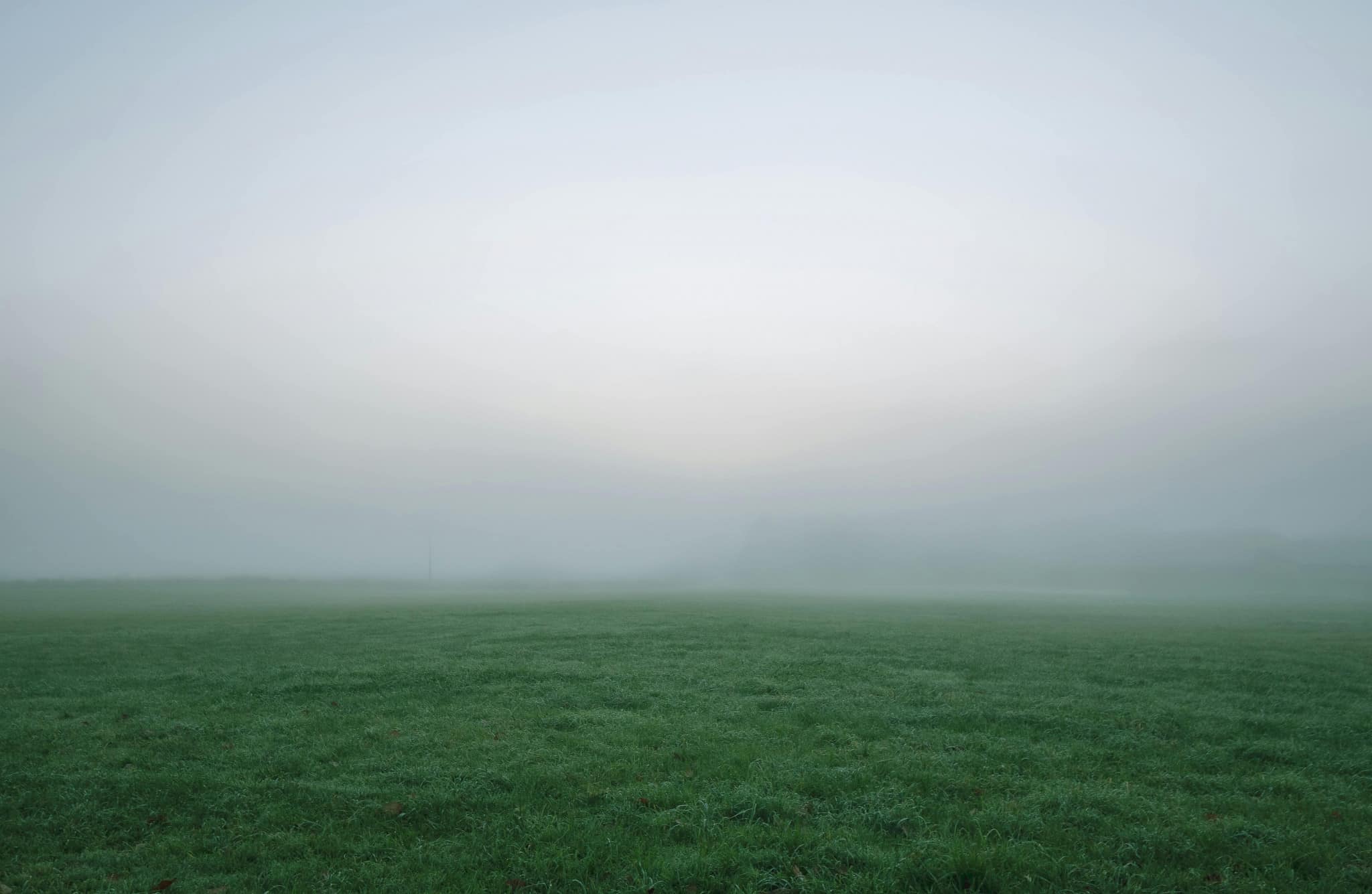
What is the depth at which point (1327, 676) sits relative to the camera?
19578 mm

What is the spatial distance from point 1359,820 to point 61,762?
19.2 metres

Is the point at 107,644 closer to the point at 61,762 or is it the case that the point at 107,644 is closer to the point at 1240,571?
the point at 61,762

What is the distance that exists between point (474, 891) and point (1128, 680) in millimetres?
17643

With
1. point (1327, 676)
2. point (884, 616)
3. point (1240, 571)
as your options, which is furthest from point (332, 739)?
point (1240, 571)

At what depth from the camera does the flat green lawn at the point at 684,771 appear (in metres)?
8.18

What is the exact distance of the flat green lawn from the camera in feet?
26.8

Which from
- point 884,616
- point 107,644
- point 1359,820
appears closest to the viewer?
point 1359,820

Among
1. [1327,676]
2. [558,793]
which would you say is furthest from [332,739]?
[1327,676]

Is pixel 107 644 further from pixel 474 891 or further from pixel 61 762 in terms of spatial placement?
pixel 474 891

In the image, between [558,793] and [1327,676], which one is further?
[1327,676]

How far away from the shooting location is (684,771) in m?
11.1

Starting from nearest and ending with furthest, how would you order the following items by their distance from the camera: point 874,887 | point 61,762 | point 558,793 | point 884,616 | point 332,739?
point 874,887
point 558,793
point 61,762
point 332,739
point 884,616

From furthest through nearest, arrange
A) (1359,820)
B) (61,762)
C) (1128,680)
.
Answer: (1128,680) < (61,762) < (1359,820)

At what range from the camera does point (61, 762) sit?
11.7 metres
